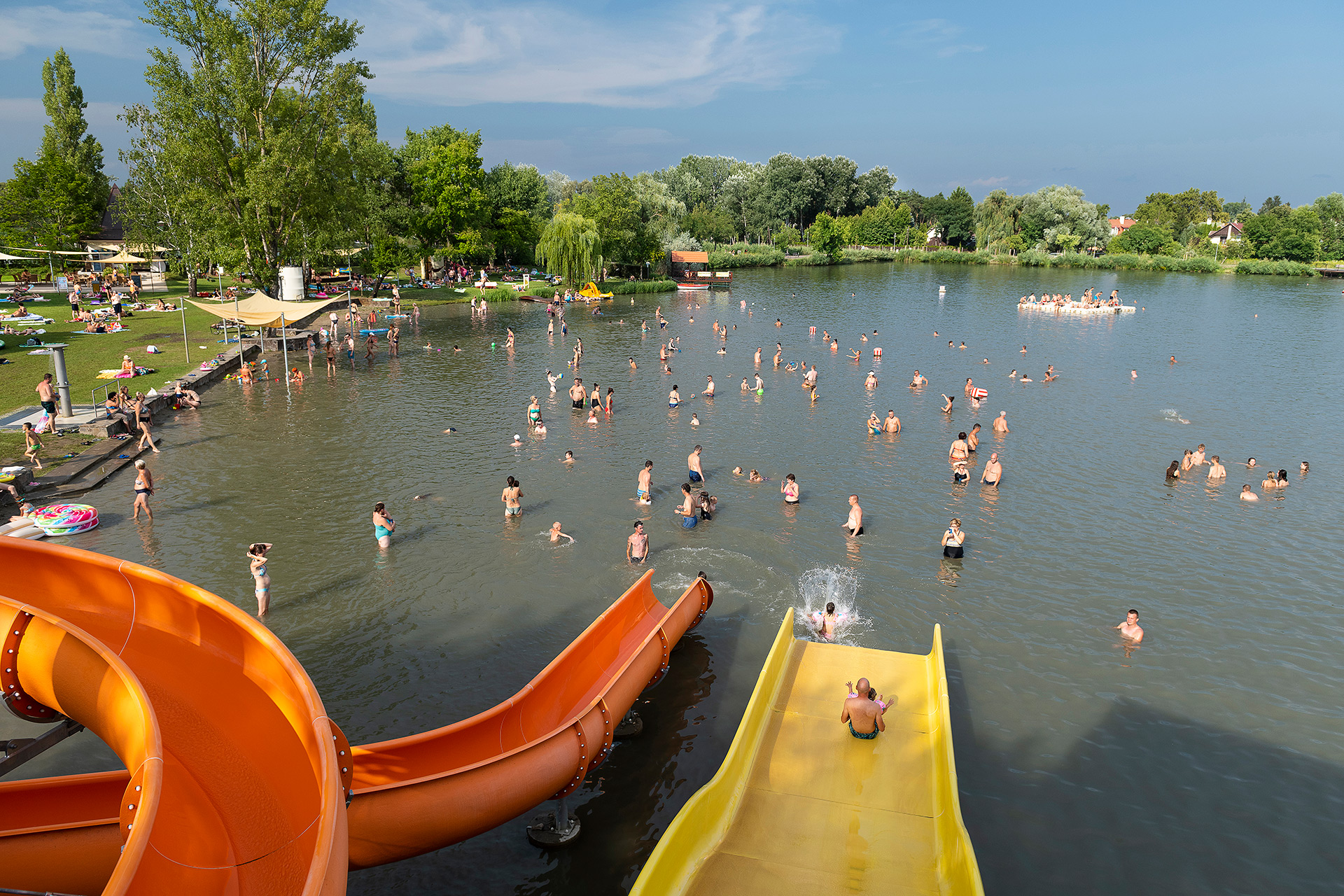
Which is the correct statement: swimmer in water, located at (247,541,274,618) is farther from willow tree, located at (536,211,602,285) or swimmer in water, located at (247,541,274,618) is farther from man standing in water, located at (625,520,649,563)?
willow tree, located at (536,211,602,285)

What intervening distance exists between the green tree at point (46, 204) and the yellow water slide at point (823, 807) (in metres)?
65.4

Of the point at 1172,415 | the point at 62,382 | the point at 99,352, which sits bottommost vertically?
the point at 1172,415

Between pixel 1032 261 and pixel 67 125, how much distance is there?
4415 inches

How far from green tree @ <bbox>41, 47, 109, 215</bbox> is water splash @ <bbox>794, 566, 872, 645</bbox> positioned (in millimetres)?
68297

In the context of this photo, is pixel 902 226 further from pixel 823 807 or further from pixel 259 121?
pixel 823 807

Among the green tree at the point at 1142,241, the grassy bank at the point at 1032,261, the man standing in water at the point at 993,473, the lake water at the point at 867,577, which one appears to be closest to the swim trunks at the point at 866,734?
the lake water at the point at 867,577

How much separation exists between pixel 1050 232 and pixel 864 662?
115536 millimetres

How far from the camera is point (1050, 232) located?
10794cm

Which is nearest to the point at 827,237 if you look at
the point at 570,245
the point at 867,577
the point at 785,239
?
the point at 785,239

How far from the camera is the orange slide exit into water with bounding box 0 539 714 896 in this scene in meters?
5.27

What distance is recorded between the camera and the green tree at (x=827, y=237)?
356ft

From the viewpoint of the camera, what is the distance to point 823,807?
834 centimetres

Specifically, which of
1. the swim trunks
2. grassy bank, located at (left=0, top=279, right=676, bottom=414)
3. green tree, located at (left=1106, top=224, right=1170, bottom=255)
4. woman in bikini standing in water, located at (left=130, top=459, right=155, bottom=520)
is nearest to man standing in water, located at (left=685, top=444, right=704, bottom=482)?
the swim trunks

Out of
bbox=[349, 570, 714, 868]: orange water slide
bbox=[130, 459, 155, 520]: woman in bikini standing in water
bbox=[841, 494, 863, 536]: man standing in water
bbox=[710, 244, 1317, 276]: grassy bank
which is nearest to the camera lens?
bbox=[349, 570, 714, 868]: orange water slide
